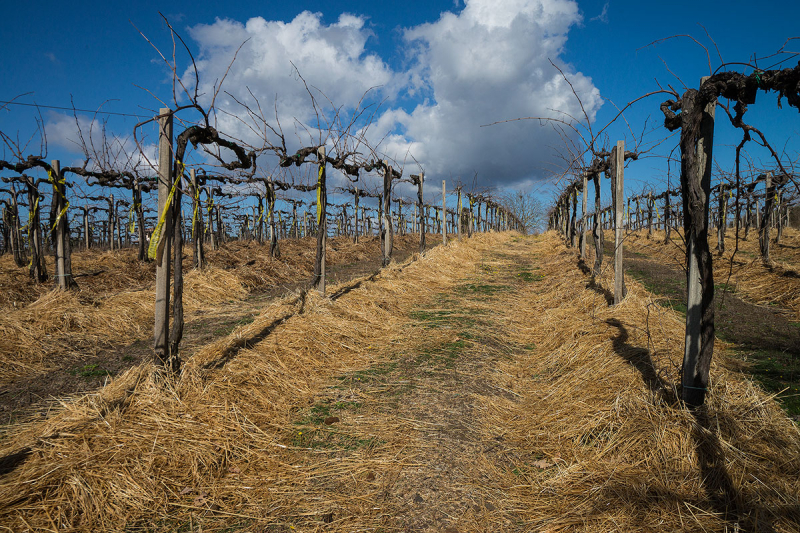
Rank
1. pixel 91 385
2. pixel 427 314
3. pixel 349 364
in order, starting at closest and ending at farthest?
pixel 91 385
pixel 349 364
pixel 427 314

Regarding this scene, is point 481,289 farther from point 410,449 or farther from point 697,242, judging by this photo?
point 410,449

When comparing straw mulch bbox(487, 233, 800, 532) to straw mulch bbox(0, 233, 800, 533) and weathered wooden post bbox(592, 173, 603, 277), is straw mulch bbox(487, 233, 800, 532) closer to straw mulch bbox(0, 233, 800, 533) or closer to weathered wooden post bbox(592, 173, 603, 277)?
straw mulch bbox(0, 233, 800, 533)

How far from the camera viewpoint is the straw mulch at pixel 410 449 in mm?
2238

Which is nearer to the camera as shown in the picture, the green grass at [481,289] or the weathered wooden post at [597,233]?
the weathered wooden post at [597,233]

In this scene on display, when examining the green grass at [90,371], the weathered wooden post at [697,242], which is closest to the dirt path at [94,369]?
the green grass at [90,371]

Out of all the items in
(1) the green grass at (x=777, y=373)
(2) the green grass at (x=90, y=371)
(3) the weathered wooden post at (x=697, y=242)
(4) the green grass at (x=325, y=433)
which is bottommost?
(4) the green grass at (x=325, y=433)

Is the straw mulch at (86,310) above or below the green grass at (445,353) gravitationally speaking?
above

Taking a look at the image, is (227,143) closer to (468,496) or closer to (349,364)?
(349,364)

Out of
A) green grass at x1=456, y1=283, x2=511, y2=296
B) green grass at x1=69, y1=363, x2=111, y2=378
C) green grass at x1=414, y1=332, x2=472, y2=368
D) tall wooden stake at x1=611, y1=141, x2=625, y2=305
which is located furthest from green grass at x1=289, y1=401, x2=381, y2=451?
green grass at x1=456, y1=283, x2=511, y2=296

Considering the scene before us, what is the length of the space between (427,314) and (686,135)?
514cm

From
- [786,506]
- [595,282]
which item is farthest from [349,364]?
[595,282]

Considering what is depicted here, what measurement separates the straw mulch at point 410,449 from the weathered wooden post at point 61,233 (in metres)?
5.77

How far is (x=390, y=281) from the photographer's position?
907cm

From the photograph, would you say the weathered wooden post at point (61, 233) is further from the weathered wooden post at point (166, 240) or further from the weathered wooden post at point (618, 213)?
the weathered wooden post at point (618, 213)
